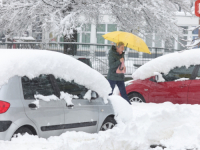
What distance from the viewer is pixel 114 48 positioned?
9023 millimetres

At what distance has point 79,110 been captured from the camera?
5934 millimetres

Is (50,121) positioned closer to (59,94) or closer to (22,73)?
(59,94)

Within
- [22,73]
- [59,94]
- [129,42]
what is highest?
[129,42]

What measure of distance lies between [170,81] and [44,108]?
16.5 ft

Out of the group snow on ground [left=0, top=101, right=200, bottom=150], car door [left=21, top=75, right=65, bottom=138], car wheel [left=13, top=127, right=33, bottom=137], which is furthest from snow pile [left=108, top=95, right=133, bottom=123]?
car wheel [left=13, top=127, right=33, bottom=137]

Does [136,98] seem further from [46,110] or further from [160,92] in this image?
[46,110]

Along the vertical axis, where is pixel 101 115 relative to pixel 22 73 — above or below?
below

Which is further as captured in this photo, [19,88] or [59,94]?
[59,94]

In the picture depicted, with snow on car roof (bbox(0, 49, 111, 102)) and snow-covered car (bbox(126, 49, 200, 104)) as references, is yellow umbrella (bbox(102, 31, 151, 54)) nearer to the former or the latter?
snow-covered car (bbox(126, 49, 200, 104))

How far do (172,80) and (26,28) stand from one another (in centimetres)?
821

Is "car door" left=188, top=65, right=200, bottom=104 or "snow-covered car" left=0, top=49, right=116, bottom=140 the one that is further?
"car door" left=188, top=65, right=200, bottom=104

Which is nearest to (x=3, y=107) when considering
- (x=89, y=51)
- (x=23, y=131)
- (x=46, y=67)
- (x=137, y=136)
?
(x=23, y=131)

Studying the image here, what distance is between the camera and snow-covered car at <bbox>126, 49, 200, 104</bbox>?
9203 millimetres

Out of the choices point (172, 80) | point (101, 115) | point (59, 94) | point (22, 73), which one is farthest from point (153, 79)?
point (22, 73)
